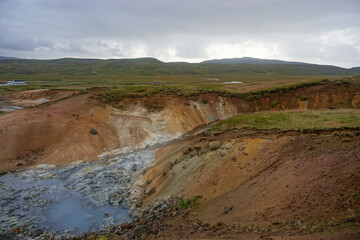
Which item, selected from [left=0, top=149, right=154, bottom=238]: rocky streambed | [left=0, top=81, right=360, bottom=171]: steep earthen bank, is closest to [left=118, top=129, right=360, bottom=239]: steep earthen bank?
[left=0, top=149, right=154, bottom=238]: rocky streambed

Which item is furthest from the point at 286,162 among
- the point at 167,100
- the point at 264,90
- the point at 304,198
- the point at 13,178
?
the point at 264,90

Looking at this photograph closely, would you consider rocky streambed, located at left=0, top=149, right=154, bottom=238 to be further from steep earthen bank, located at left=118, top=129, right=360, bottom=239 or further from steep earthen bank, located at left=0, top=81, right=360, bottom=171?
steep earthen bank, located at left=0, top=81, right=360, bottom=171

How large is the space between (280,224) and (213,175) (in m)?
6.98

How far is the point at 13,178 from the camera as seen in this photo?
2272 centimetres

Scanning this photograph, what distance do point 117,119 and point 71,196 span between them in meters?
17.0

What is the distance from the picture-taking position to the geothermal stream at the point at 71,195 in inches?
647

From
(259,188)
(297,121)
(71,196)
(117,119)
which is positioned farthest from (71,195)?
(297,121)

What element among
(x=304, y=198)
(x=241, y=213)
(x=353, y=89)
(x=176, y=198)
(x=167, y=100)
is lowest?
(x=176, y=198)

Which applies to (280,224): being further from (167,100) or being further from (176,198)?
(167,100)

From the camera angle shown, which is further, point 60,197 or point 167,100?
point 167,100

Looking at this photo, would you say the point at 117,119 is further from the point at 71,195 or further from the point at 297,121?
the point at 297,121

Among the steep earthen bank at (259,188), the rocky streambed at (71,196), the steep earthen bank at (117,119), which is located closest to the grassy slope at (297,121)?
the steep earthen bank at (259,188)

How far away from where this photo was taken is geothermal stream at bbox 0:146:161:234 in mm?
16438

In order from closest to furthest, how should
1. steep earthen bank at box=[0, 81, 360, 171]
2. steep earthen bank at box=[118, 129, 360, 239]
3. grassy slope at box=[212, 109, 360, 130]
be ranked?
steep earthen bank at box=[118, 129, 360, 239] → grassy slope at box=[212, 109, 360, 130] → steep earthen bank at box=[0, 81, 360, 171]
